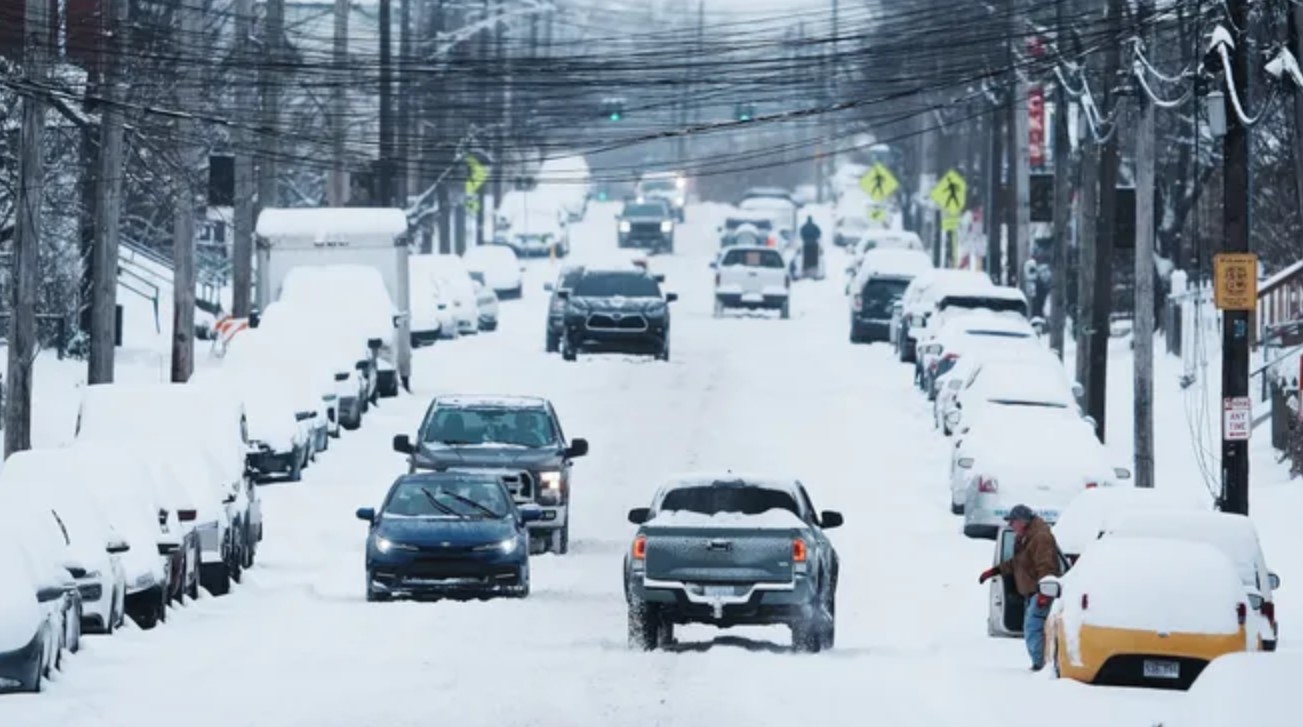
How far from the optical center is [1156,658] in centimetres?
2075

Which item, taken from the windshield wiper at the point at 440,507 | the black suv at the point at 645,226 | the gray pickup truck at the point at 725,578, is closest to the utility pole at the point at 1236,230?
the gray pickup truck at the point at 725,578

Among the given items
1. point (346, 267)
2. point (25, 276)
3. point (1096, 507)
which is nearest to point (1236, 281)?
point (1096, 507)

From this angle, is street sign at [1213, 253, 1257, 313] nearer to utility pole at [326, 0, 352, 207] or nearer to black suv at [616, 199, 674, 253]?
utility pole at [326, 0, 352, 207]

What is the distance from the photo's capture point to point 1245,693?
14.1 meters

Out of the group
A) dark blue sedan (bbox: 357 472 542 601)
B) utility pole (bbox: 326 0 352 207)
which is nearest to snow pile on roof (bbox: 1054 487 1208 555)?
dark blue sedan (bbox: 357 472 542 601)

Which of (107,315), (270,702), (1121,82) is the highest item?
(1121,82)

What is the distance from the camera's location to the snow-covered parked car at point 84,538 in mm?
24047

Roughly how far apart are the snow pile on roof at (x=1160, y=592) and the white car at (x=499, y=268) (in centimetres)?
6184

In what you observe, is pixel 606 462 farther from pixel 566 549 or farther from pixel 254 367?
pixel 566 549

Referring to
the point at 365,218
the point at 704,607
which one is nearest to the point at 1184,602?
the point at 704,607

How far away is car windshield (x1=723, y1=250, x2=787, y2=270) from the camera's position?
72875 millimetres

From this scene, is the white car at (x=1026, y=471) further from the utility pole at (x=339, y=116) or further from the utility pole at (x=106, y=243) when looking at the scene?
the utility pole at (x=339, y=116)

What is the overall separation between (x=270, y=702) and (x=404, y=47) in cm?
5104

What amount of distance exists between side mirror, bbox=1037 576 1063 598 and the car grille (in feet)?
114
